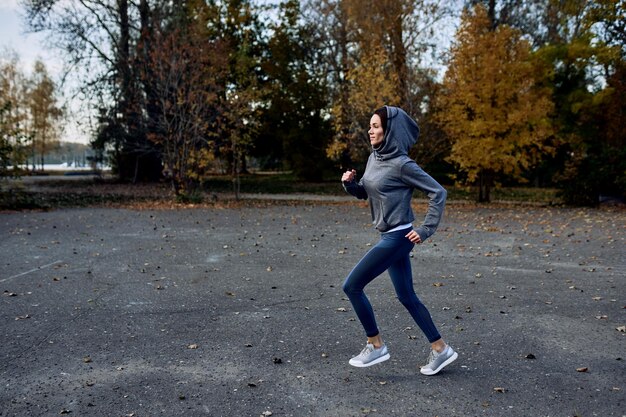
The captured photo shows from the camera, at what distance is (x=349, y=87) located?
20.5 metres

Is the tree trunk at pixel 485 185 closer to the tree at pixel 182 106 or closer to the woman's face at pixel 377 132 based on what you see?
the tree at pixel 182 106

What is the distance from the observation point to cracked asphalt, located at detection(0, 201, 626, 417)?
153 inches

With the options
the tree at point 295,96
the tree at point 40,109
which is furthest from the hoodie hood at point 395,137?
the tree at point 40,109

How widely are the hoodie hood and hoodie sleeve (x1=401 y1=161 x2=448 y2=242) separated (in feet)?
0.49

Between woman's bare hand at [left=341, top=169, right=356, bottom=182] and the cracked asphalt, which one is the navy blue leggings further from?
woman's bare hand at [left=341, top=169, right=356, bottom=182]

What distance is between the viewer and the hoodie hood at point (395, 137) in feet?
13.8

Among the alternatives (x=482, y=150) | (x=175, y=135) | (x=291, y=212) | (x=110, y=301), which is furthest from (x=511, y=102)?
(x=110, y=301)

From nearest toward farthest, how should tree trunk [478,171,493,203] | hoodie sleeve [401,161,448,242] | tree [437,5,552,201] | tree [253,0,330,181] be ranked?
hoodie sleeve [401,161,448,242], tree [437,5,552,201], tree trunk [478,171,493,203], tree [253,0,330,181]

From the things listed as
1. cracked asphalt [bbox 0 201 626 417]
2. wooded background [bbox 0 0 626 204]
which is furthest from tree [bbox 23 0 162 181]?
cracked asphalt [bbox 0 201 626 417]

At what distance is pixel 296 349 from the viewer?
4.94m

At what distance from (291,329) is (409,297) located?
1.55m

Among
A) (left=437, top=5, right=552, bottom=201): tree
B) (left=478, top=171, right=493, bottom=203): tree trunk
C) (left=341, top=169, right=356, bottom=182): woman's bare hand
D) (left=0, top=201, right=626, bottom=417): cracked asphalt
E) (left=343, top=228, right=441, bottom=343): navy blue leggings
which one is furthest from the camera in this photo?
(left=478, top=171, right=493, bottom=203): tree trunk

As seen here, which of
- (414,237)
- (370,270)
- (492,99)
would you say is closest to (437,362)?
(370,270)

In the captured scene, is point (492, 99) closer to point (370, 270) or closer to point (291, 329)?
point (291, 329)
